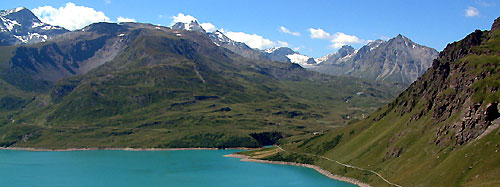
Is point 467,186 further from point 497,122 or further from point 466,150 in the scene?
point 497,122

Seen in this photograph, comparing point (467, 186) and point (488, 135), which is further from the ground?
point (488, 135)

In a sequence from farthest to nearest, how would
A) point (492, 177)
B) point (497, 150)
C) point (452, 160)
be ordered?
point (452, 160) < point (497, 150) < point (492, 177)

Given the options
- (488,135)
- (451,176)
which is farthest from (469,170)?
(488,135)

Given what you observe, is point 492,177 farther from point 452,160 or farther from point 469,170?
point 452,160

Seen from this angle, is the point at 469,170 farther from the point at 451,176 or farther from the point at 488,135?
the point at 488,135

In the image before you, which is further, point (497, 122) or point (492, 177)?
point (497, 122)

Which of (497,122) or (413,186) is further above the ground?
(497,122)

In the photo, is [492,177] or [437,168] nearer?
[492,177]

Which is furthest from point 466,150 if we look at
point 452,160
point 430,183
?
point 430,183

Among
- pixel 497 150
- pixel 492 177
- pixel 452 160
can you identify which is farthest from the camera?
pixel 452 160
